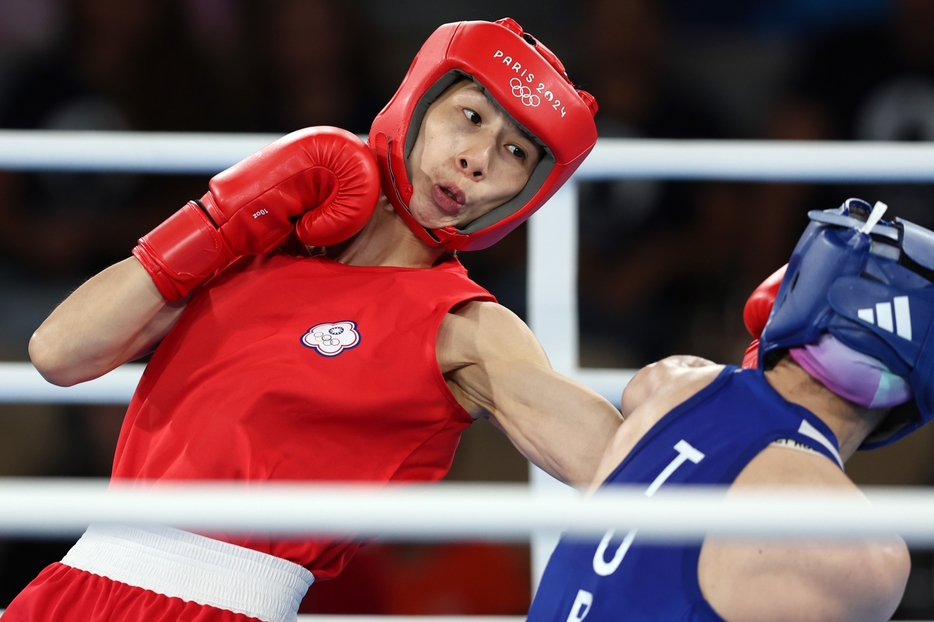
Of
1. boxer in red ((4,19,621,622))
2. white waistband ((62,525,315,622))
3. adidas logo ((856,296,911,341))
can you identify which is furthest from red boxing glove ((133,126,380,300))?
adidas logo ((856,296,911,341))

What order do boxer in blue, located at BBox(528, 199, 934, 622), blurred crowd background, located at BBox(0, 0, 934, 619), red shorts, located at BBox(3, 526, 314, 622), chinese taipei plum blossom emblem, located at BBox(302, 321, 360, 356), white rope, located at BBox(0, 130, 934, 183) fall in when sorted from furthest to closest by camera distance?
blurred crowd background, located at BBox(0, 0, 934, 619), white rope, located at BBox(0, 130, 934, 183), chinese taipei plum blossom emblem, located at BBox(302, 321, 360, 356), red shorts, located at BBox(3, 526, 314, 622), boxer in blue, located at BBox(528, 199, 934, 622)

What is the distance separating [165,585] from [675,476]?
28.5 inches

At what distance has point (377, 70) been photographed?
3412 millimetres

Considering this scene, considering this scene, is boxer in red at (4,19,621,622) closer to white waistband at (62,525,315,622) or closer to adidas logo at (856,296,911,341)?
white waistband at (62,525,315,622)

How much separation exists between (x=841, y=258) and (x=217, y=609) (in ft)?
3.08

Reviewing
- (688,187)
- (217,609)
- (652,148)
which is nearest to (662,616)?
(217,609)

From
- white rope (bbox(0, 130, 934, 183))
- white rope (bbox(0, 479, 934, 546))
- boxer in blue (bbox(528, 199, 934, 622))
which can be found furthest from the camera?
white rope (bbox(0, 130, 934, 183))

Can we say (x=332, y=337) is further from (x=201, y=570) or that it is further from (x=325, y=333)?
(x=201, y=570)

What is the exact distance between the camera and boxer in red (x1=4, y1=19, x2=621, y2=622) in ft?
4.71

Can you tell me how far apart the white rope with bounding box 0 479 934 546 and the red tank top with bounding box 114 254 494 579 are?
72cm

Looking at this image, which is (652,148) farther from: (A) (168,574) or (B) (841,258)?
(A) (168,574)

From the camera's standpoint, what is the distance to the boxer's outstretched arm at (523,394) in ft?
4.71

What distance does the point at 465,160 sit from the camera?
1586mm

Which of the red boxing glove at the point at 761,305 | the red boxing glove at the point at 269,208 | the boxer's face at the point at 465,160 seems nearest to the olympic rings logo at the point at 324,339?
the red boxing glove at the point at 269,208
